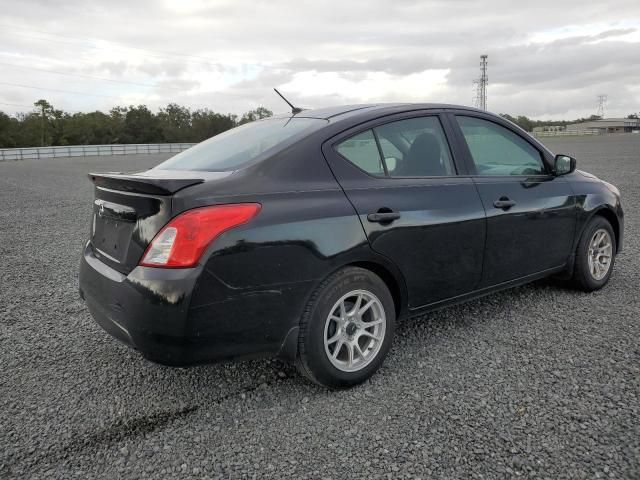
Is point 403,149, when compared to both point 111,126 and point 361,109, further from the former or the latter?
point 111,126

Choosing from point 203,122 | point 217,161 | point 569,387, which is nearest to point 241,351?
point 217,161

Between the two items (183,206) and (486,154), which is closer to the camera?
(183,206)

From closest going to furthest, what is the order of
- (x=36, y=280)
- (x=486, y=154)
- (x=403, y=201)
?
(x=403, y=201) < (x=486, y=154) < (x=36, y=280)

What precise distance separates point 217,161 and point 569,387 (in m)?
2.36

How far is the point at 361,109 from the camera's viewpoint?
11.2 ft

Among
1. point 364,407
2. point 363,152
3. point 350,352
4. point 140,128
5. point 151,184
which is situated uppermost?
point 140,128

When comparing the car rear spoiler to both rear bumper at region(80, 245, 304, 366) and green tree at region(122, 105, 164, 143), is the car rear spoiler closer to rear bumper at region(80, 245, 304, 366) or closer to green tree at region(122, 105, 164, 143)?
rear bumper at region(80, 245, 304, 366)

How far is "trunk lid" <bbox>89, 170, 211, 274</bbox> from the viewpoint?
99.3 inches

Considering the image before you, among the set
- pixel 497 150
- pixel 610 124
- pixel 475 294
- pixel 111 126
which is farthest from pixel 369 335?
pixel 610 124

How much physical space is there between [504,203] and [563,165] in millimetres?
897

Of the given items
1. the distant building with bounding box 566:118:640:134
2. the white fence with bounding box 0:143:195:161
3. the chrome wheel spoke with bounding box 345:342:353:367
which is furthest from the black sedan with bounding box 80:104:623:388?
the distant building with bounding box 566:118:640:134

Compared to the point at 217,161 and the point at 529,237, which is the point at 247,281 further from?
the point at 529,237

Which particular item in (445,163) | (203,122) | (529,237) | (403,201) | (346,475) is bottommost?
(346,475)

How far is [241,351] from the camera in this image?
2639mm
